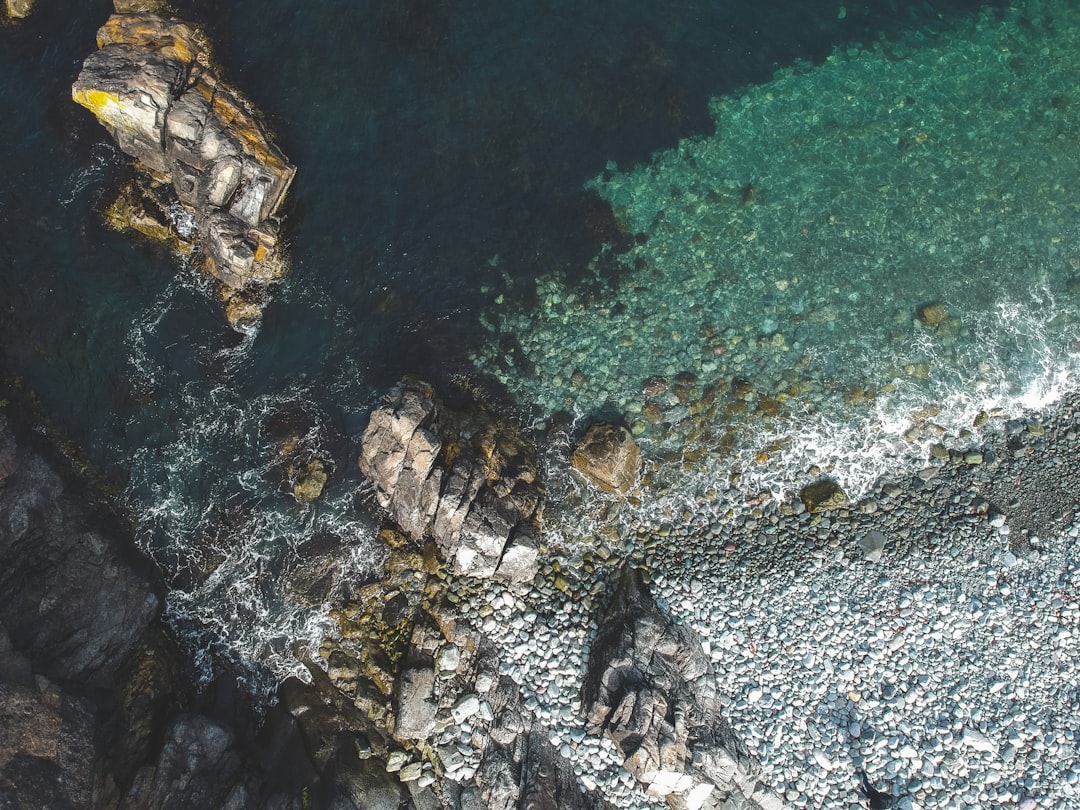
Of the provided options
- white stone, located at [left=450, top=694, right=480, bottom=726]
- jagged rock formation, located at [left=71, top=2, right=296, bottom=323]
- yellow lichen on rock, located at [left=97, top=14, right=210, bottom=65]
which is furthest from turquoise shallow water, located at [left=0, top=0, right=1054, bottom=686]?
white stone, located at [left=450, top=694, right=480, bottom=726]

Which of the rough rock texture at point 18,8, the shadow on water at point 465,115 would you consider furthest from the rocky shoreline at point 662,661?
the rough rock texture at point 18,8

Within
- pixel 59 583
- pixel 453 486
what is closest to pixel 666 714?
pixel 453 486

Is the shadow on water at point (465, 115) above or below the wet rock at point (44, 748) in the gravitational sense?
above

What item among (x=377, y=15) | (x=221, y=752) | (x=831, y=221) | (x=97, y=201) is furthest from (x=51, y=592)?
(x=831, y=221)

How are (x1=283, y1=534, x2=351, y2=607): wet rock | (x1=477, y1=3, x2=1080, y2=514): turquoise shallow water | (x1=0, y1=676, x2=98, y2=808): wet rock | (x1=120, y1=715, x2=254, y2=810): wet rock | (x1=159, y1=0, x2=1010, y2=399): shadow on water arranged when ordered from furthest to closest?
(x1=159, y1=0, x2=1010, y2=399): shadow on water, (x1=477, y1=3, x2=1080, y2=514): turquoise shallow water, (x1=283, y1=534, x2=351, y2=607): wet rock, (x1=120, y1=715, x2=254, y2=810): wet rock, (x1=0, y1=676, x2=98, y2=808): wet rock

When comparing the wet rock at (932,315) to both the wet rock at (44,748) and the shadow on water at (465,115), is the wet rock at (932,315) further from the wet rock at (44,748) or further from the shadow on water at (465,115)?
the wet rock at (44,748)

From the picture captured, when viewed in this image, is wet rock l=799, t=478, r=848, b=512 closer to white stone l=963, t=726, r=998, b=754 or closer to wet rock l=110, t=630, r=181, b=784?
white stone l=963, t=726, r=998, b=754
